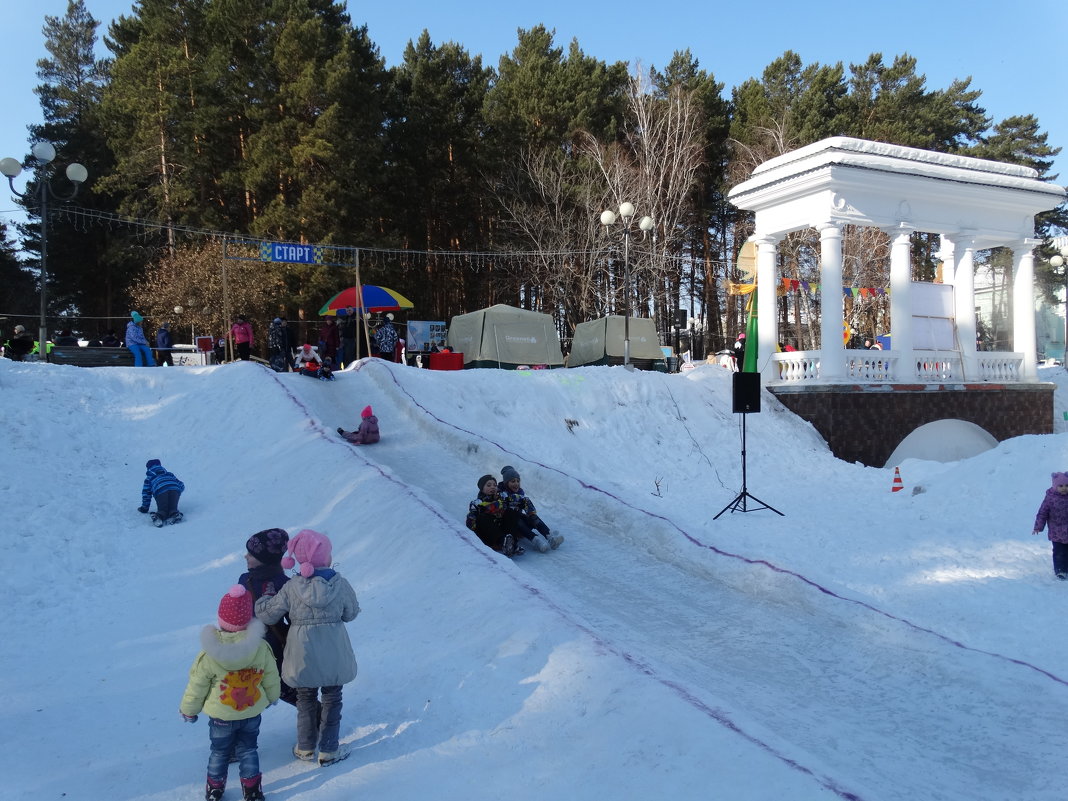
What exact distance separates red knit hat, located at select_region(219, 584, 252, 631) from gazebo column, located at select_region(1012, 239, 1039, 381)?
21123 millimetres

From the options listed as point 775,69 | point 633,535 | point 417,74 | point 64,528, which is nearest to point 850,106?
point 775,69

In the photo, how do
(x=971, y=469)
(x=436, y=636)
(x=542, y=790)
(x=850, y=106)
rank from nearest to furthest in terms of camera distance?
(x=542, y=790) < (x=436, y=636) < (x=971, y=469) < (x=850, y=106)

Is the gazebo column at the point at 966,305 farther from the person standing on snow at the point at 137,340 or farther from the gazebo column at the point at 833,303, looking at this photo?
the person standing on snow at the point at 137,340

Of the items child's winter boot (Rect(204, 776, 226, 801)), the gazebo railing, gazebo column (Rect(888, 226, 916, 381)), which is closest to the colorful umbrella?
the gazebo railing

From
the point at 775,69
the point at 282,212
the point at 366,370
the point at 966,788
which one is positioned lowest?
the point at 966,788

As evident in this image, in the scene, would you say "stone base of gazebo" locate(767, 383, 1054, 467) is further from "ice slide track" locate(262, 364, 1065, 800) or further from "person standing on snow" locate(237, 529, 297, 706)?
"person standing on snow" locate(237, 529, 297, 706)

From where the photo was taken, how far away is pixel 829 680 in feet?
18.7

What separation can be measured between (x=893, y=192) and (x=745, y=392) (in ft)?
30.9

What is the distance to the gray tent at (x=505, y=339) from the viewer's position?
83.7 ft

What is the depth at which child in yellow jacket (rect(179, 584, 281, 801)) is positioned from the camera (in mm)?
4035

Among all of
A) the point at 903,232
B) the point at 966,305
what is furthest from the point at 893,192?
the point at 966,305

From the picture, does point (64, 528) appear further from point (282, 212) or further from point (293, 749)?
point (282, 212)

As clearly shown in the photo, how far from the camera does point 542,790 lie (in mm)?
3953

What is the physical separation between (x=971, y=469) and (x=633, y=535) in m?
6.33
